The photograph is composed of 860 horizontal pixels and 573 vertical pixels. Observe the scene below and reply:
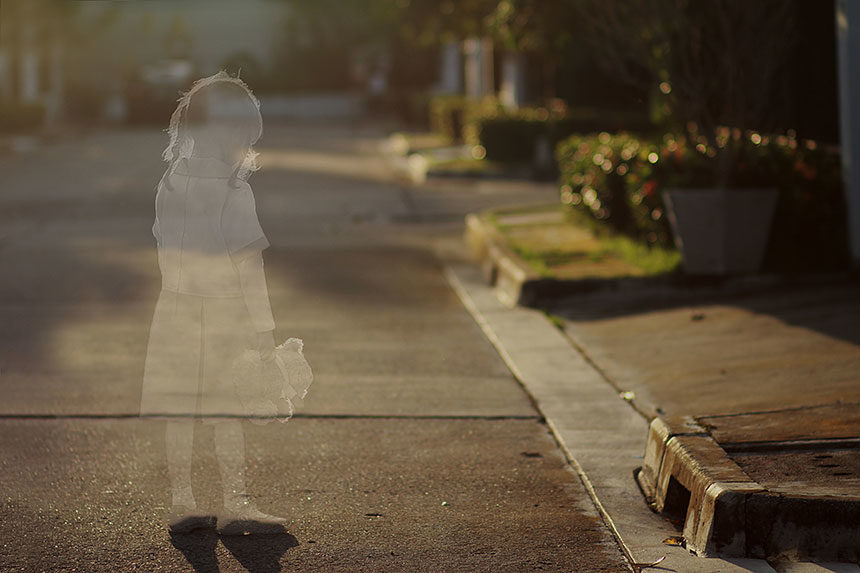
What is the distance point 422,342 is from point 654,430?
11.3 feet

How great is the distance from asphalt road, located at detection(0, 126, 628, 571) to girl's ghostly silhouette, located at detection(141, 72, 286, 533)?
0.78 feet

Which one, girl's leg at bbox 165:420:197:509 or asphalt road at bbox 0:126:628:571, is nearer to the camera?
asphalt road at bbox 0:126:628:571

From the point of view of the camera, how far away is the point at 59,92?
4956 centimetres

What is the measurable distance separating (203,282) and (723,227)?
616 cm

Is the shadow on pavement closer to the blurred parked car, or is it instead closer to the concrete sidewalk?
the concrete sidewalk

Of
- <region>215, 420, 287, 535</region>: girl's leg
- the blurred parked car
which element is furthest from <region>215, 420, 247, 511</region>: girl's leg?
the blurred parked car

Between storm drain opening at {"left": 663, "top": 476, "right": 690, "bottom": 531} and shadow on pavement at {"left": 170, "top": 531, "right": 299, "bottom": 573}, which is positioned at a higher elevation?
storm drain opening at {"left": 663, "top": 476, "right": 690, "bottom": 531}

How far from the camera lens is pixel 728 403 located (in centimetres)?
714

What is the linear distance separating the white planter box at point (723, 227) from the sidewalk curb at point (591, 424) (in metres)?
1.35

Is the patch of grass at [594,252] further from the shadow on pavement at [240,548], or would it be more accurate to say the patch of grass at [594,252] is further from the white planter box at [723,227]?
the shadow on pavement at [240,548]

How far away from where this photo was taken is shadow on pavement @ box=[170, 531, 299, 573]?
16.1 feet

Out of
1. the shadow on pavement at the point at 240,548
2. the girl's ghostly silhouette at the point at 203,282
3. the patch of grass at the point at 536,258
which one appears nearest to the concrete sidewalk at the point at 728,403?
the patch of grass at the point at 536,258

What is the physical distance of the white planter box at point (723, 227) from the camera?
34.9ft

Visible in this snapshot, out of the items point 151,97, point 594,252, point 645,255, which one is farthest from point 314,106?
point 645,255
